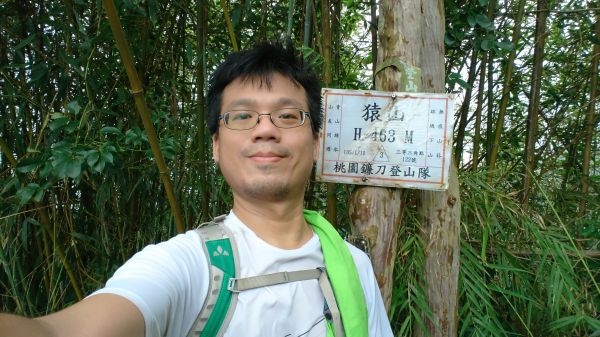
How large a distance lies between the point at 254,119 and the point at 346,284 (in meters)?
0.45

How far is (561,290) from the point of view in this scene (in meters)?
1.78

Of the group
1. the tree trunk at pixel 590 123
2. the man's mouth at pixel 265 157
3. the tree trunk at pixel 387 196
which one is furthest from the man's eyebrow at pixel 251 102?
the tree trunk at pixel 590 123

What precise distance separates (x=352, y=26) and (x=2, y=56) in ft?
5.87

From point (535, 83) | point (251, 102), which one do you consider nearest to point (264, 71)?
point (251, 102)

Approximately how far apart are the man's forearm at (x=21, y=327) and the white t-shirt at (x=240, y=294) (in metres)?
0.14

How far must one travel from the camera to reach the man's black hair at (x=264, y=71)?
1.28 metres

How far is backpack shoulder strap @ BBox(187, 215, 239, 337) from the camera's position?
1022 mm

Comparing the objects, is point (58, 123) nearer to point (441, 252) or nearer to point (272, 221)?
point (272, 221)

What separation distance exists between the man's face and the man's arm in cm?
44

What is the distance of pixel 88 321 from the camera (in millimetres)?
810

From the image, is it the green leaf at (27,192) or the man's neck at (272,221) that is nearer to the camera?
the man's neck at (272,221)

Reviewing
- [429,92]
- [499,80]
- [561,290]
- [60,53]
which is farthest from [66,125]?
[499,80]

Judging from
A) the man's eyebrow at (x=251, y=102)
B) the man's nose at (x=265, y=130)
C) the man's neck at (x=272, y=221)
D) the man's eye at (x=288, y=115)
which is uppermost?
the man's eyebrow at (x=251, y=102)

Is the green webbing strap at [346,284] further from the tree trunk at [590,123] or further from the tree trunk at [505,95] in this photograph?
the tree trunk at [590,123]
